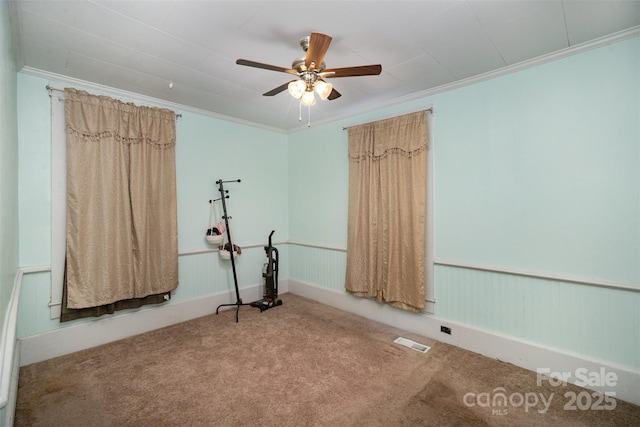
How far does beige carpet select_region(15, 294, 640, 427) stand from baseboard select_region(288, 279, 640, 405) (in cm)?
9

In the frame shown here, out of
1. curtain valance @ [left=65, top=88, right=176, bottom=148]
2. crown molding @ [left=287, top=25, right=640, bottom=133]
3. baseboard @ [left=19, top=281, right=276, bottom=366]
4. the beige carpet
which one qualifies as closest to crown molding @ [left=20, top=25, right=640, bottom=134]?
crown molding @ [left=287, top=25, right=640, bottom=133]

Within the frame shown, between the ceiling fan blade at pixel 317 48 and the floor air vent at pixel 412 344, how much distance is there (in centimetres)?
263

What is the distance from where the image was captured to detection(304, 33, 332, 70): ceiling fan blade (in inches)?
62.5

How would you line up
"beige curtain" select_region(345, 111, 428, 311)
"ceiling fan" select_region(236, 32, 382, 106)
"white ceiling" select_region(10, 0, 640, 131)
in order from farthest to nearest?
"beige curtain" select_region(345, 111, 428, 311) < "ceiling fan" select_region(236, 32, 382, 106) < "white ceiling" select_region(10, 0, 640, 131)

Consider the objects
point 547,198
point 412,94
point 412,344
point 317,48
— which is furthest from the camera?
point 412,94

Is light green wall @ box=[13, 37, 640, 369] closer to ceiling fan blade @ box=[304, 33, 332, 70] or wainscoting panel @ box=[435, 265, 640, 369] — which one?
wainscoting panel @ box=[435, 265, 640, 369]

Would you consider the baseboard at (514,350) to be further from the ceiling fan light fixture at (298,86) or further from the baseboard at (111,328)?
the ceiling fan light fixture at (298,86)

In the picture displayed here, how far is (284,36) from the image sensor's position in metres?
2.01

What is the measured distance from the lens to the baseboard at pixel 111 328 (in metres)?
2.52

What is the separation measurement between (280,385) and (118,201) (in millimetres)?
2360

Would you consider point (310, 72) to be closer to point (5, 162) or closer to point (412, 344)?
point (5, 162)

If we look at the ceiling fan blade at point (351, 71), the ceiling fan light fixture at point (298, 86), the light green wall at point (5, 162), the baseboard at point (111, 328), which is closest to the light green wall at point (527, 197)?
the baseboard at point (111, 328)

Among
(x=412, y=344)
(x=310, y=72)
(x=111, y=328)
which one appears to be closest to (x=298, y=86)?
(x=310, y=72)

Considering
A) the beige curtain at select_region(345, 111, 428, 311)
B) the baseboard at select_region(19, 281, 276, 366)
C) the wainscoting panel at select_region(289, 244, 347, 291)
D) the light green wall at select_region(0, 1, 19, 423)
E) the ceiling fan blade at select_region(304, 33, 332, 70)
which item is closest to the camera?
the light green wall at select_region(0, 1, 19, 423)
